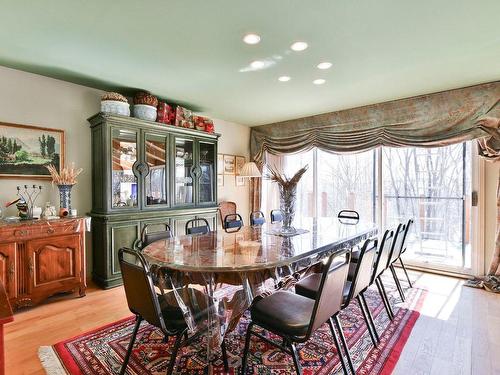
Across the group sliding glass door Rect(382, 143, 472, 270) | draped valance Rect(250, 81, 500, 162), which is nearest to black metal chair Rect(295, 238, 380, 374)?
sliding glass door Rect(382, 143, 472, 270)

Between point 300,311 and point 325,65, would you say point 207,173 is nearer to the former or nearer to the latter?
point 325,65

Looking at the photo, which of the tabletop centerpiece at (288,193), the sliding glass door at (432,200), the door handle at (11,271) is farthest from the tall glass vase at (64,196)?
the sliding glass door at (432,200)

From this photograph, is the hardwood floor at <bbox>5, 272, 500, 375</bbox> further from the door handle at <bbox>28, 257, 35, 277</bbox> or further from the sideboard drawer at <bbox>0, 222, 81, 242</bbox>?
the sideboard drawer at <bbox>0, 222, 81, 242</bbox>

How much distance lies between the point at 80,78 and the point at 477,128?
4.61 m

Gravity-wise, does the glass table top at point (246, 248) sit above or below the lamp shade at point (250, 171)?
below

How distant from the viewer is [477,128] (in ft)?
10.6

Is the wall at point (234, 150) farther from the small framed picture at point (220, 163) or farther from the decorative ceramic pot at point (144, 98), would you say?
the decorative ceramic pot at point (144, 98)

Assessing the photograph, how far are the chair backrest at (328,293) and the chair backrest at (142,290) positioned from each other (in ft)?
2.66

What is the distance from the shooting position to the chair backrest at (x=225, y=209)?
475cm

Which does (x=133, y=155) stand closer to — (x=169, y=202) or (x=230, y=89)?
(x=169, y=202)

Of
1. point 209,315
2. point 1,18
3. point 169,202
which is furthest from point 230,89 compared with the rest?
point 209,315

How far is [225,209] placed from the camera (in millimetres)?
4820

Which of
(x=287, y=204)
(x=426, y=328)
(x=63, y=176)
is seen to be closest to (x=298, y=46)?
(x=287, y=204)

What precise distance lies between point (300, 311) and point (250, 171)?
3.46 meters
